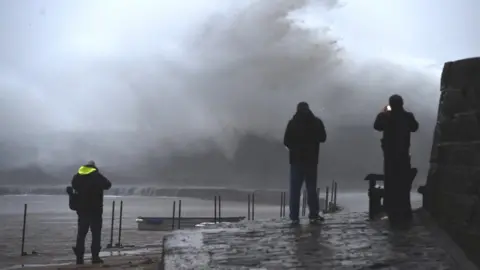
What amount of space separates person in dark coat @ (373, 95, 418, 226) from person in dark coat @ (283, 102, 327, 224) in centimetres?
144

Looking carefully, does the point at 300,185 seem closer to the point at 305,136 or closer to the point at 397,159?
the point at 305,136

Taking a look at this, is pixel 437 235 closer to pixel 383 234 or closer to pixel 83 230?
pixel 383 234

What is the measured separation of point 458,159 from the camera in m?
9.62

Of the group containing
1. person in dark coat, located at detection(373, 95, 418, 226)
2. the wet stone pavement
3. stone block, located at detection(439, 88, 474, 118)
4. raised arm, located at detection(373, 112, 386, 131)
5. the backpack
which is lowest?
the wet stone pavement

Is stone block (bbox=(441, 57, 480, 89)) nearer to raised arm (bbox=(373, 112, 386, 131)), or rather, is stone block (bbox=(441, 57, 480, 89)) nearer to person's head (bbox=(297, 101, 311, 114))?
raised arm (bbox=(373, 112, 386, 131))

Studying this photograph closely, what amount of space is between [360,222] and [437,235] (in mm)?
2009

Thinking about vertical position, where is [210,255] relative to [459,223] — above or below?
below

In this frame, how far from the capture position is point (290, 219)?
12.4 metres

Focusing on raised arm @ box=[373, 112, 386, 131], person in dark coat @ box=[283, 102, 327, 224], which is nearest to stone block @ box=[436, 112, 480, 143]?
raised arm @ box=[373, 112, 386, 131]

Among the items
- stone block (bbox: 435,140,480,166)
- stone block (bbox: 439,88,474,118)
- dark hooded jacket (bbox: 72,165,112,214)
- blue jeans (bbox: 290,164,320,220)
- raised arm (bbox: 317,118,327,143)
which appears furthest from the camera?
dark hooded jacket (bbox: 72,165,112,214)

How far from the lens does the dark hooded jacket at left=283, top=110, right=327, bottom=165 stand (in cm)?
1180

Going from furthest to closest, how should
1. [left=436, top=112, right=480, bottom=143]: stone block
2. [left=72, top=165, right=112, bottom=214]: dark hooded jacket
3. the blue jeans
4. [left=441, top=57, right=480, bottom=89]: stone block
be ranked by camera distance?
[left=72, top=165, right=112, bottom=214]: dark hooded jacket
the blue jeans
[left=441, top=57, right=480, bottom=89]: stone block
[left=436, top=112, right=480, bottom=143]: stone block

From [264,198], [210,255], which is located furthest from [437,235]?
[264,198]

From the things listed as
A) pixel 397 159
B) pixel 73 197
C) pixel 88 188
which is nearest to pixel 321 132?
pixel 397 159
